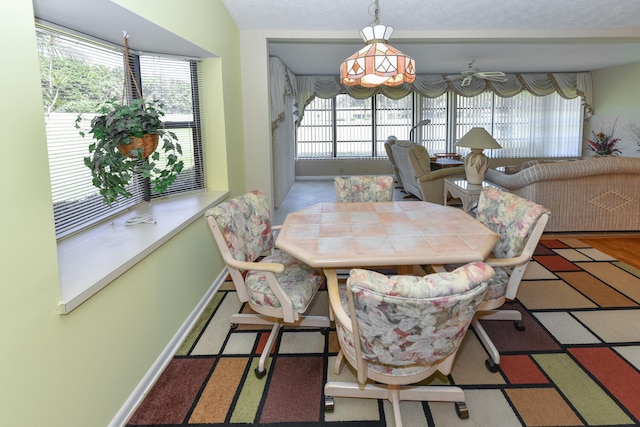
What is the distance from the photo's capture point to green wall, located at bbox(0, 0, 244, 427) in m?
1.27

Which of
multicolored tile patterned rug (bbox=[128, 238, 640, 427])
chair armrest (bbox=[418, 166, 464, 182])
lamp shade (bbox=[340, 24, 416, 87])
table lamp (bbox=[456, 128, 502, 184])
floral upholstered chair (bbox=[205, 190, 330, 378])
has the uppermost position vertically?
lamp shade (bbox=[340, 24, 416, 87])

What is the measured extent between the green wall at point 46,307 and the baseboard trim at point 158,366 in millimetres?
32

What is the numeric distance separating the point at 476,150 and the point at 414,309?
3.47 metres

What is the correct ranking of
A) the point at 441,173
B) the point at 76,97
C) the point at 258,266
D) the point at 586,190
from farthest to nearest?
the point at 441,173 < the point at 586,190 < the point at 76,97 < the point at 258,266

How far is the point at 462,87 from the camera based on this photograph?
29.9ft

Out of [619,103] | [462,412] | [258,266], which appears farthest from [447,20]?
[619,103]

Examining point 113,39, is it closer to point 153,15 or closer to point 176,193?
point 153,15

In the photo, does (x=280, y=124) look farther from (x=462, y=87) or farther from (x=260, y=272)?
(x=260, y=272)

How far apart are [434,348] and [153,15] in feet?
7.26

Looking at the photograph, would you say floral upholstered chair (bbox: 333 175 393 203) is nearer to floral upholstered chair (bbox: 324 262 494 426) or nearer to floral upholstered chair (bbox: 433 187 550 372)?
floral upholstered chair (bbox: 433 187 550 372)

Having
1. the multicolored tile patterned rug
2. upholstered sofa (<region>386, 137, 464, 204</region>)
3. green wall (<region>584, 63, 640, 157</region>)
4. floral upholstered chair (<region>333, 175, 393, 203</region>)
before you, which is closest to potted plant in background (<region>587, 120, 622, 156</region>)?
green wall (<region>584, 63, 640, 157</region>)

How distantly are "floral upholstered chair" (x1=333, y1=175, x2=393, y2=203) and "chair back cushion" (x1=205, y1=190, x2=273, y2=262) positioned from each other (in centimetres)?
97

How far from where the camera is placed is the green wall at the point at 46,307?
127 cm

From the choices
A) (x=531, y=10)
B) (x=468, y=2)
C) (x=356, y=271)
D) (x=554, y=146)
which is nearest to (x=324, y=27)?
(x=468, y=2)
